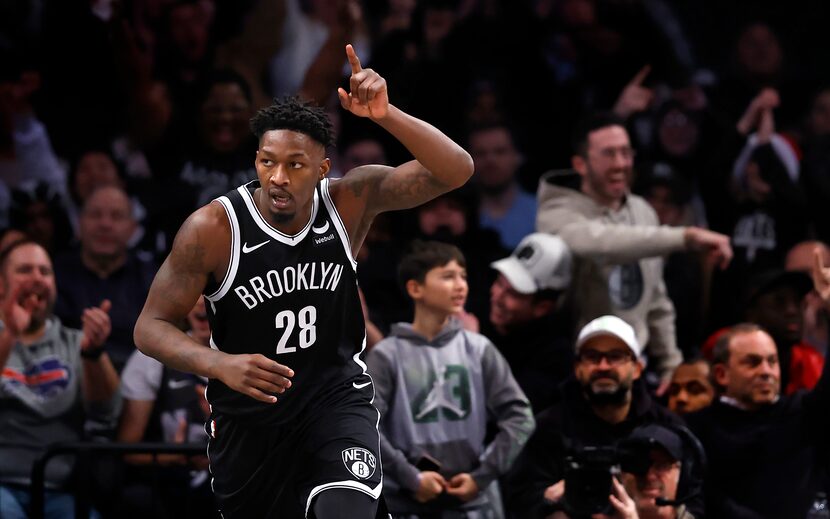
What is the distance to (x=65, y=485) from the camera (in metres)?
6.02

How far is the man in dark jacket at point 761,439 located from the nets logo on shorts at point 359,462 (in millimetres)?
1929

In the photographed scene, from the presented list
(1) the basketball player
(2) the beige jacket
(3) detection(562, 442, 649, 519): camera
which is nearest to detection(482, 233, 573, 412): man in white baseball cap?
(2) the beige jacket

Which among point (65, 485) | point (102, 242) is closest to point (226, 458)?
point (65, 485)

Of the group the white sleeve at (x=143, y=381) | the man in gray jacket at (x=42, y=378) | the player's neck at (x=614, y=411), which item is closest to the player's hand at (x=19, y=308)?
the man in gray jacket at (x=42, y=378)

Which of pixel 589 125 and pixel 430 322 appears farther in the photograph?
pixel 589 125

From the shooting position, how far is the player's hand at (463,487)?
554 centimetres

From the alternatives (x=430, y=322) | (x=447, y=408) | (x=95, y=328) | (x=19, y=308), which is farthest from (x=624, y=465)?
(x=19, y=308)

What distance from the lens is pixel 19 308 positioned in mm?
6156

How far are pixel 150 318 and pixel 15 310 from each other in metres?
2.07

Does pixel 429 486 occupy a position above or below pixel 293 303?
below

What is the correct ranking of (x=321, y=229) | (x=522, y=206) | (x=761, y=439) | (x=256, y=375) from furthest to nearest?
(x=522, y=206), (x=761, y=439), (x=321, y=229), (x=256, y=375)

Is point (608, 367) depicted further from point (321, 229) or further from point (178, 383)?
point (178, 383)

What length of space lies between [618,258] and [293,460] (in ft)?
8.18

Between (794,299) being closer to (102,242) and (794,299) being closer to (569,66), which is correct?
(569,66)
